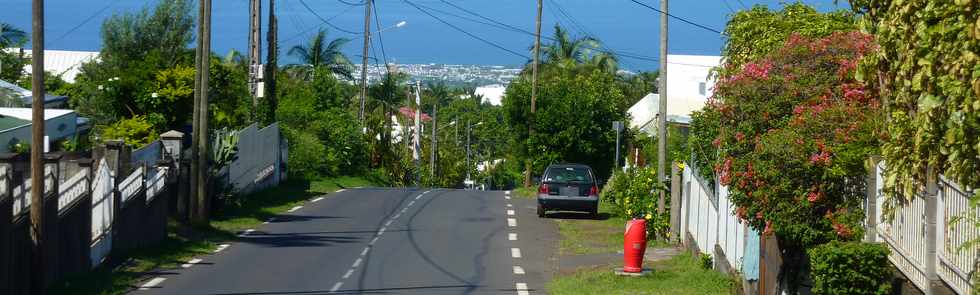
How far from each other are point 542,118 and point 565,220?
1619 centimetres

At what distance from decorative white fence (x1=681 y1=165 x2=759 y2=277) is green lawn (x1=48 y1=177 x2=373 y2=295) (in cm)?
833

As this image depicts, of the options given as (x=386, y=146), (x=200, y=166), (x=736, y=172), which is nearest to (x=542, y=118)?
(x=386, y=146)

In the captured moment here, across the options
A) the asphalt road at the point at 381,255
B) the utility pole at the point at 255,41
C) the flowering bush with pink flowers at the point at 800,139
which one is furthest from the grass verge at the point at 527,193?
the flowering bush with pink flowers at the point at 800,139

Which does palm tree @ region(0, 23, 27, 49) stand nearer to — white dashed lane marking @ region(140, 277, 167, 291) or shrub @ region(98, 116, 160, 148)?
shrub @ region(98, 116, 160, 148)

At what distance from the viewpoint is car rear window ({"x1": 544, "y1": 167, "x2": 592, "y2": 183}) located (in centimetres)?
2881

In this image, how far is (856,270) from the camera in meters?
9.79

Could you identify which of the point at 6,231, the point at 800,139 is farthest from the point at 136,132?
the point at 800,139

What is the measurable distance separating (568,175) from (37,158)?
1645cm

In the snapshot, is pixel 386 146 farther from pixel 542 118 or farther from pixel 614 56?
pixel 614 56

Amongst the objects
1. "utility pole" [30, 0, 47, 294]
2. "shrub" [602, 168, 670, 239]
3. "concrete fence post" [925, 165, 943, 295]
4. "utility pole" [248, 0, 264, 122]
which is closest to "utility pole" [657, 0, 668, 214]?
"shrub" [602, 168, 670, 239]

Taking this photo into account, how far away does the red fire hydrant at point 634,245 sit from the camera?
685 inches

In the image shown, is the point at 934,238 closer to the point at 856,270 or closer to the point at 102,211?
the point at 856,270

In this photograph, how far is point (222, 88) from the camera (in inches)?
1332

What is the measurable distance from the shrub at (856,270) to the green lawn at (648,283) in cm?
590
